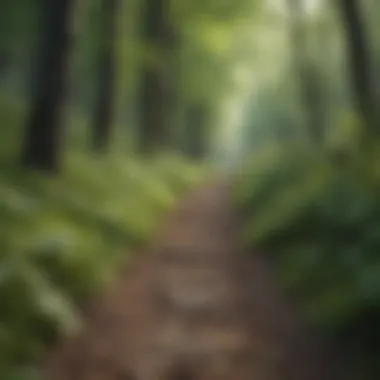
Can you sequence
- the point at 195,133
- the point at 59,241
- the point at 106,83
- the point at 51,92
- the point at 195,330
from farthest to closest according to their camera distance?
the point at 195,133, the point at 106,83, the point at 51,92, the point at 59,241, the point at 195,330

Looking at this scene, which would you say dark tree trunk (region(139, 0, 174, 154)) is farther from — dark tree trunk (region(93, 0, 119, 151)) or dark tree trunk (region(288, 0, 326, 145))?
dark tree trunk (region(93, 0, 119, 151))

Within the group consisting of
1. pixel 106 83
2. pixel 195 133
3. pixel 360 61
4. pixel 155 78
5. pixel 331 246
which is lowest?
pixel 331 246

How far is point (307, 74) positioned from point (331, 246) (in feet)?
49.8

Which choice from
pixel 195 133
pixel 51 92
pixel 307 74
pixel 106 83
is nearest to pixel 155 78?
pixel 307 74

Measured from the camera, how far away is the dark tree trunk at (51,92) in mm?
12547

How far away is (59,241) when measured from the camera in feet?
28.4

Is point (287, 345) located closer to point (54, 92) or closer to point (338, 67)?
point (54, 92)

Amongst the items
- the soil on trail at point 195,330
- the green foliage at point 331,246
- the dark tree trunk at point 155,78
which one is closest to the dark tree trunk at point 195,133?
the dark tree trunk at point 155,78

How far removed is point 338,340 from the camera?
286 inches

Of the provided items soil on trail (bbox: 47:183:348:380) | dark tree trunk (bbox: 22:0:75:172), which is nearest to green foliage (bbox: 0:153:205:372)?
soil on trail (bbox: 47:183:348:380)

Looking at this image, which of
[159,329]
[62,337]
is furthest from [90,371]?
[159,329]

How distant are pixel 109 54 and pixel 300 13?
8.72 meters

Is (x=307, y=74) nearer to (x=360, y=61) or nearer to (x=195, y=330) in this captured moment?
(x=360, y=61)

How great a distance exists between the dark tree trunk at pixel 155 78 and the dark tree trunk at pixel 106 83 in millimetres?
4625
